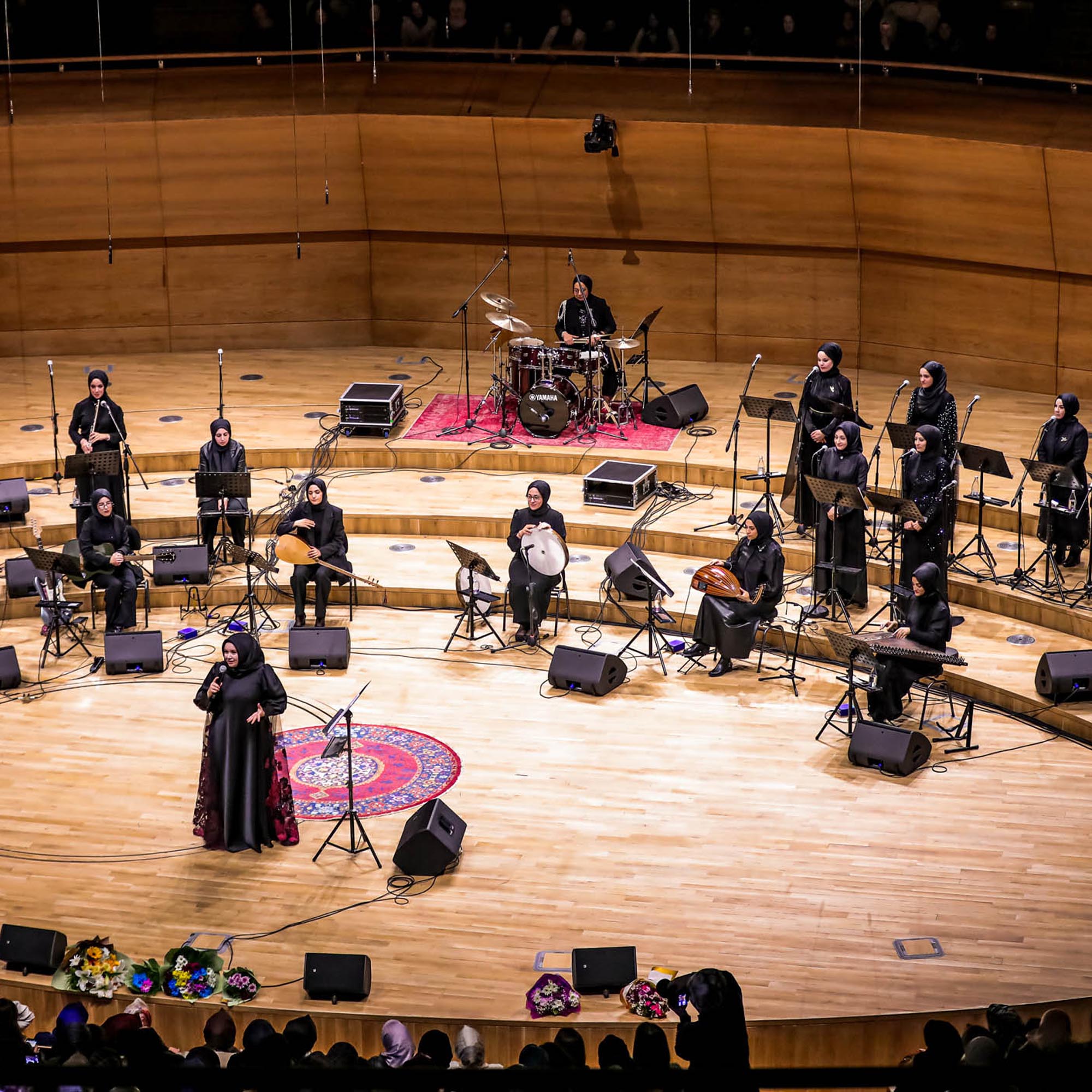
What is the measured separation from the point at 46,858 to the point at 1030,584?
5.51 m

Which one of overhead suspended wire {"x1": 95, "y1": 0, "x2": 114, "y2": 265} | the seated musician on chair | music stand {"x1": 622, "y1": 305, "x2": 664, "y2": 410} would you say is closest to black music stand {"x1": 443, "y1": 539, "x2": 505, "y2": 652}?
the seated musician on chair

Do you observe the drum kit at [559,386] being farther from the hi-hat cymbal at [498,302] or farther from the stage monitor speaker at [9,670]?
the stage monitor speaker at [9,670]

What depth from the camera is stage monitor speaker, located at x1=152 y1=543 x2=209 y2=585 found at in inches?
366

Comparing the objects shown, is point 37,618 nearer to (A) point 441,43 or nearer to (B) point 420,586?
(B) point 420,586

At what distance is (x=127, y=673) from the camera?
870 cm

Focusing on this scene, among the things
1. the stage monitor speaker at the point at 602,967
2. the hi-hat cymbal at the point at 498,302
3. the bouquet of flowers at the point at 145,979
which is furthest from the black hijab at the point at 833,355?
the bouquet of flowers at the point at 145,979

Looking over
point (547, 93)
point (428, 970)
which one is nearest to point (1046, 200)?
point (547, 93)

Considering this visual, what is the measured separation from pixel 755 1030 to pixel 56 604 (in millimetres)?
4981

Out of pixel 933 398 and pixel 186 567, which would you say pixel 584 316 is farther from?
pixel 186 567

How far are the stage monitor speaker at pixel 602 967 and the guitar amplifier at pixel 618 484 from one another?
15.5ft

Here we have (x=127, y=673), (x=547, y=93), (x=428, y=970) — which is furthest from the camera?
(x=547, y=93)

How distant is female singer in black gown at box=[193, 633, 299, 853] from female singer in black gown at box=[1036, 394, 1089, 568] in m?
4.48

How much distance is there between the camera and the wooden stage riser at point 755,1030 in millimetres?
5395

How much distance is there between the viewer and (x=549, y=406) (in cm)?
1105
